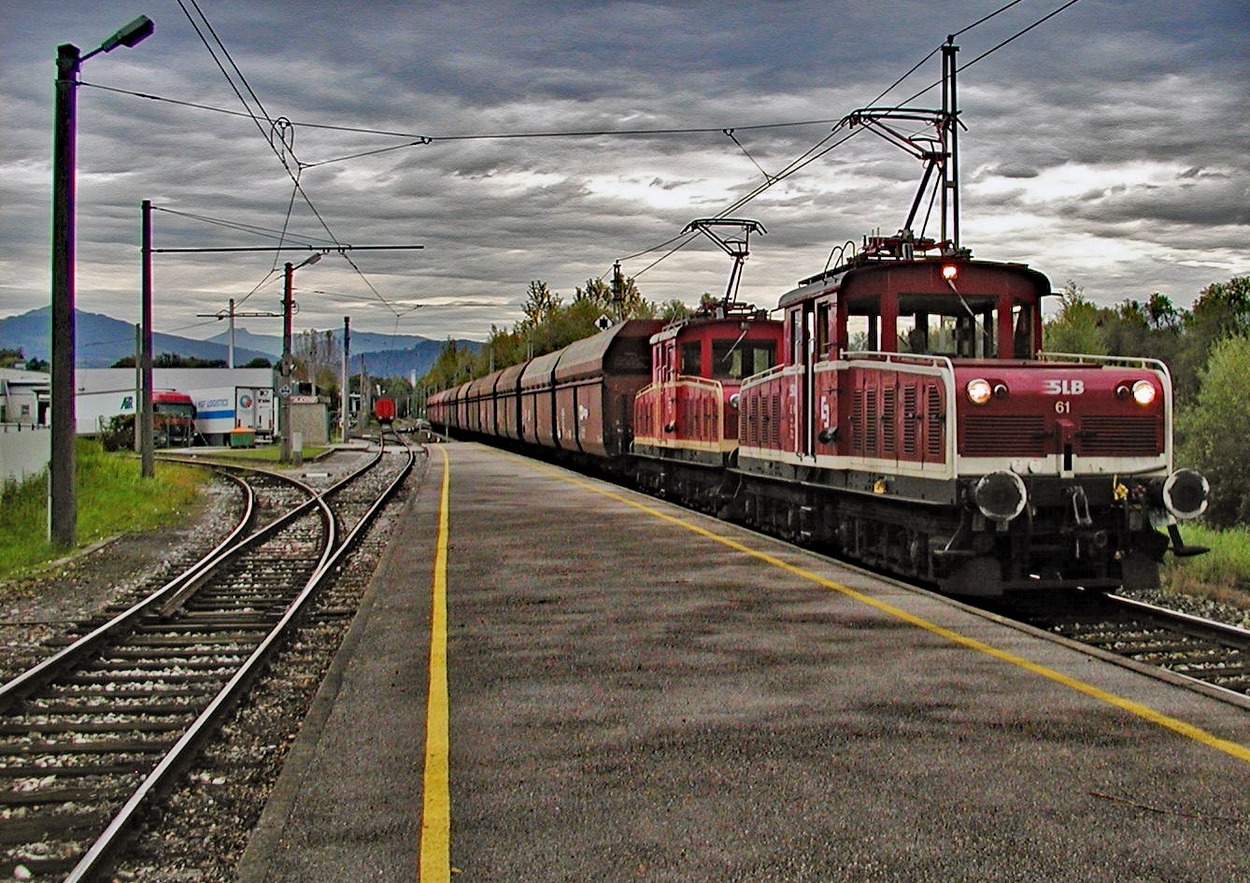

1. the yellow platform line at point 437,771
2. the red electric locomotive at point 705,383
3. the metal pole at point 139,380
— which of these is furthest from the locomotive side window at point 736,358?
the metal pole at point 139,380

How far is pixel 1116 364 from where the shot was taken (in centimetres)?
1231

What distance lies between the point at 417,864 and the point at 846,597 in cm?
651

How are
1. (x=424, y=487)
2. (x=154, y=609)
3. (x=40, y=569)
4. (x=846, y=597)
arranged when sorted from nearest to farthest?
(x=846, y=597) < (x=154, y=609) < (x=40, y=569) < (x=424, y=487)

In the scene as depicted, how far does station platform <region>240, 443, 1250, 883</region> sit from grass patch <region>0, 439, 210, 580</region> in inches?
301

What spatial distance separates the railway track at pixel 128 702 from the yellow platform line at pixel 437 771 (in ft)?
4.23

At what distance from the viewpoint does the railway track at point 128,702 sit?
5.63m

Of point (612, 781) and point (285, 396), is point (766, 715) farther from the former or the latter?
point (285, 396)

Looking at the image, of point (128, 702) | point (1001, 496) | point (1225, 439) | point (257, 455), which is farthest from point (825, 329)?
point (257, 455)

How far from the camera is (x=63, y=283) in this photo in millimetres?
16141

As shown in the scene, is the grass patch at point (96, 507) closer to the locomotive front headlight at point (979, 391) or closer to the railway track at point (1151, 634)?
the locomotive front headlight at point (979, 391)

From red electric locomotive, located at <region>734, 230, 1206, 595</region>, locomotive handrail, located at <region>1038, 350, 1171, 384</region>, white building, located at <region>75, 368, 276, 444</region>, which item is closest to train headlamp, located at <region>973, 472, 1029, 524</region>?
red electric locomotive, located at <region>734, 230, 1206, 595</region>

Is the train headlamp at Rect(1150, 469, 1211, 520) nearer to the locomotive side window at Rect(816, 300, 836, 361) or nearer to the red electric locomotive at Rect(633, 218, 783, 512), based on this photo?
the locomotive side window at Rect(816, 300, 836, 361)

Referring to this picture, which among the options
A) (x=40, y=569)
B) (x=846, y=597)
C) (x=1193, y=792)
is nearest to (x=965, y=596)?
(x=846, y=597)

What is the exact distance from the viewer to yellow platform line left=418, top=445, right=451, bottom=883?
4.84 m
